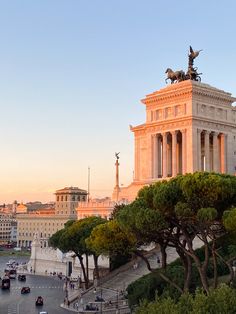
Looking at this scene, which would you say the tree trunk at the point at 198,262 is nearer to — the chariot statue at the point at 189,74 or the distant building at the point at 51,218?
the chariot statue at the point at 189,74

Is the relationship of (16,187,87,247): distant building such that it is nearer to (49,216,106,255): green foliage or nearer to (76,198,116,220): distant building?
(76,198,116,220): distant building

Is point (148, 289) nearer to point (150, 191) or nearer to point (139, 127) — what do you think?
point (150, 191)

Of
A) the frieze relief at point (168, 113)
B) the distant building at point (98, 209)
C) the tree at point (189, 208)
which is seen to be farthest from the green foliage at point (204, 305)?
the frieze relief at point (168, 113)

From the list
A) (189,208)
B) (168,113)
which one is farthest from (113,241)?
(168,113)

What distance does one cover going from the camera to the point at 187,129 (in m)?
66.8

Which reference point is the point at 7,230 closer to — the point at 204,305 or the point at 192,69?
the point at 192,69

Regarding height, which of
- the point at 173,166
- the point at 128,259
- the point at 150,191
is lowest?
A: the point at 128,259

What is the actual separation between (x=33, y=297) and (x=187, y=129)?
95.0ft

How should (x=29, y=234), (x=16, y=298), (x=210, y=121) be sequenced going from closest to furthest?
(x=16, y=298) → (x=210, y=121) → (x=29, y=234)

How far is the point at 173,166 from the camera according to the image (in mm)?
68750

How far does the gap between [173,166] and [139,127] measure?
11019 millimetres

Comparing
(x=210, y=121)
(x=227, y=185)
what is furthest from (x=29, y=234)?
(x=227, y=185)

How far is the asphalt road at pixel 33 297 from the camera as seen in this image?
43406mm

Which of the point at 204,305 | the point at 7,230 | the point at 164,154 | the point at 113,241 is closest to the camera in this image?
the point at 204,305
